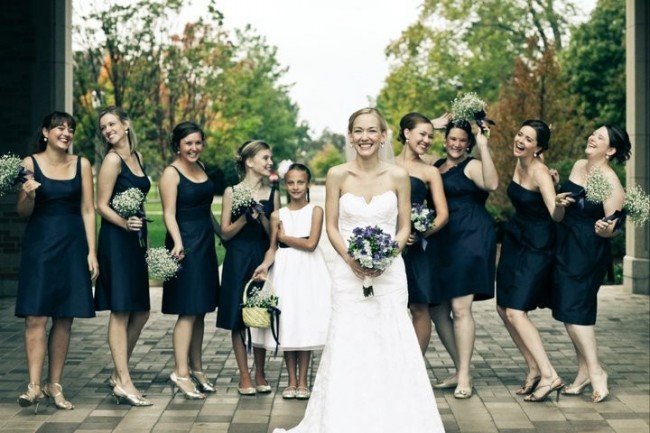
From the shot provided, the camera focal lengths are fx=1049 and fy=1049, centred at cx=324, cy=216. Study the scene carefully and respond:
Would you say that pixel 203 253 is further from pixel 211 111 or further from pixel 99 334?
pixel 211 111

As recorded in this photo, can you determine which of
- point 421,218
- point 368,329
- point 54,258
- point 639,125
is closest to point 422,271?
point 421,218

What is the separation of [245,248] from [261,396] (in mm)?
1221

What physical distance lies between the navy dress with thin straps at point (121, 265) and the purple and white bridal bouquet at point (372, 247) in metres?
2.34

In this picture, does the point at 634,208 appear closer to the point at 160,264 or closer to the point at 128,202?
the point at 160,264

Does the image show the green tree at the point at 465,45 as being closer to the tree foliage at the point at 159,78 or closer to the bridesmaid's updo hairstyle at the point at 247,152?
the tree foliage at the point at 159,78

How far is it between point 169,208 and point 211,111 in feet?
107

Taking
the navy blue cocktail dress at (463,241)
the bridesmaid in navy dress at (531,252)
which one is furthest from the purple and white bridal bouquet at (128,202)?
the bridesmaid in navy dress at (531,252)

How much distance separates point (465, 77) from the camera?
40906 mm

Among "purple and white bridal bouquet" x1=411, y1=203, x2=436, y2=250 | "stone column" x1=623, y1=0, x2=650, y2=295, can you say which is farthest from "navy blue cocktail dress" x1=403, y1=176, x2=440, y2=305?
"stone column" x1=623, y1=0, x2=650, y2=295

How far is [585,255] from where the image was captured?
8383 millimetres

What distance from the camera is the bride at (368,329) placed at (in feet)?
22.0

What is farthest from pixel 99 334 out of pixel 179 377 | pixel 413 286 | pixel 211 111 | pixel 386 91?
pixel 386 91

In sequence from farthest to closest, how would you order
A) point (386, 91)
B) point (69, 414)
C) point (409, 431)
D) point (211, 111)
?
1. point (386, 91)
2. point (211, 111)
3. point (69, 414)
4. point (409, 431)

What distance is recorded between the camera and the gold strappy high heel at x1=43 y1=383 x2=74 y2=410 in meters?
8.03
